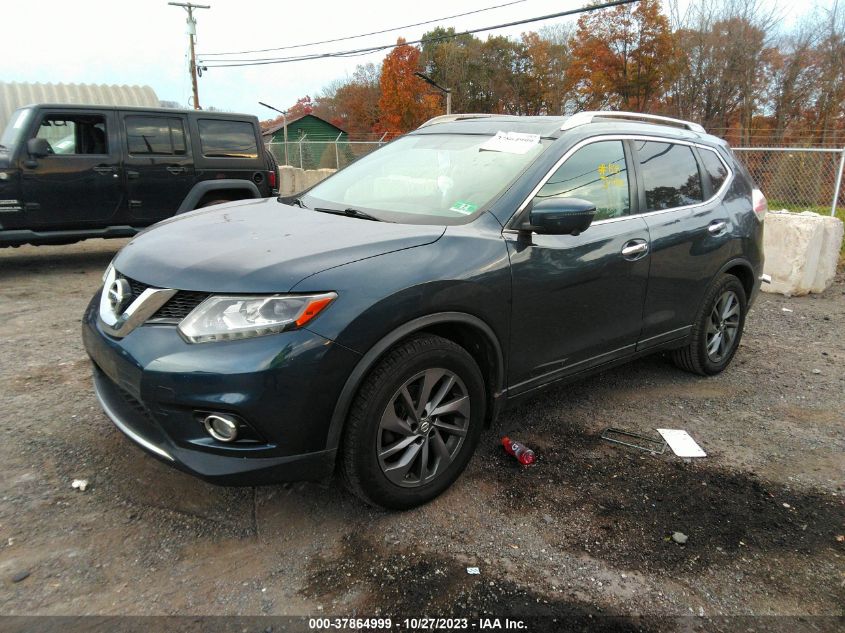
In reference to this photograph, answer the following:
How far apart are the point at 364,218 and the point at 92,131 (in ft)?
19.6

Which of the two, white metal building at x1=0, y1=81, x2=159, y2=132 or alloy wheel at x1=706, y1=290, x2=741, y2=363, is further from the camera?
white metal building at x1=0, y1=81, x2=159, y2=132

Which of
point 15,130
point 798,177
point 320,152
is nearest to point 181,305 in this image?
point 15,130

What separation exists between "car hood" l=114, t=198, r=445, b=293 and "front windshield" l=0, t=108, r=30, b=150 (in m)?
5.15

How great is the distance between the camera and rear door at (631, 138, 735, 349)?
12.3ft

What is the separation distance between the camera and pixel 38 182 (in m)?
6.97

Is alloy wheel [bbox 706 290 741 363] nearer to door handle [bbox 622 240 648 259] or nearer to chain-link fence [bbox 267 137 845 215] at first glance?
door handle [bbox 622 240 648 259]

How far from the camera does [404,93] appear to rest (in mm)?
47875

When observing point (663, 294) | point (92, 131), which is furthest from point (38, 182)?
point (663, 294)

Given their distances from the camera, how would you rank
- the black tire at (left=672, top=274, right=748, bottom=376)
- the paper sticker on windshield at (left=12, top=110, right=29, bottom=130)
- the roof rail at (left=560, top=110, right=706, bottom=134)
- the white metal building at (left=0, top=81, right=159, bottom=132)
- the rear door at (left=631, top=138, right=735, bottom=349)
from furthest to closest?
1. the white metal building at (left=0, top=81, right=159, bottom=132)
2. the paper sticker on windshield at (left=12, top=110, right=29, bottom=130)
3. the black tire at (left=672, top=274, right=748, bottom=376)
4. the rear door at (left=631, top=138, right=735, bottom=349)
5. the roof rail at (left=560, top=110, right=706, bottom=134)

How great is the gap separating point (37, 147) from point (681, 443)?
285 inches

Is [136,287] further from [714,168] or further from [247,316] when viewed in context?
[714,168]

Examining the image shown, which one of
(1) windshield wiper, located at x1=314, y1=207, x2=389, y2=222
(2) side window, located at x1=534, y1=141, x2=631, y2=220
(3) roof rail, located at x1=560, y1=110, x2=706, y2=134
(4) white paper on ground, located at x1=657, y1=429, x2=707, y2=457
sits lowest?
(4) white paper on ground, located at x1=657, y1=429, x2=707, y2=457

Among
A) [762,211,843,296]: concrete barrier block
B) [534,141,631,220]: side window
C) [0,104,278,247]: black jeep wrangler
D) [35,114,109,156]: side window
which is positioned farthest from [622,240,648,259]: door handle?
[35,114,109,156]: side window

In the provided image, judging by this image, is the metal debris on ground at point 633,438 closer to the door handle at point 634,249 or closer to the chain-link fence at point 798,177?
the door handle at point 634,249
